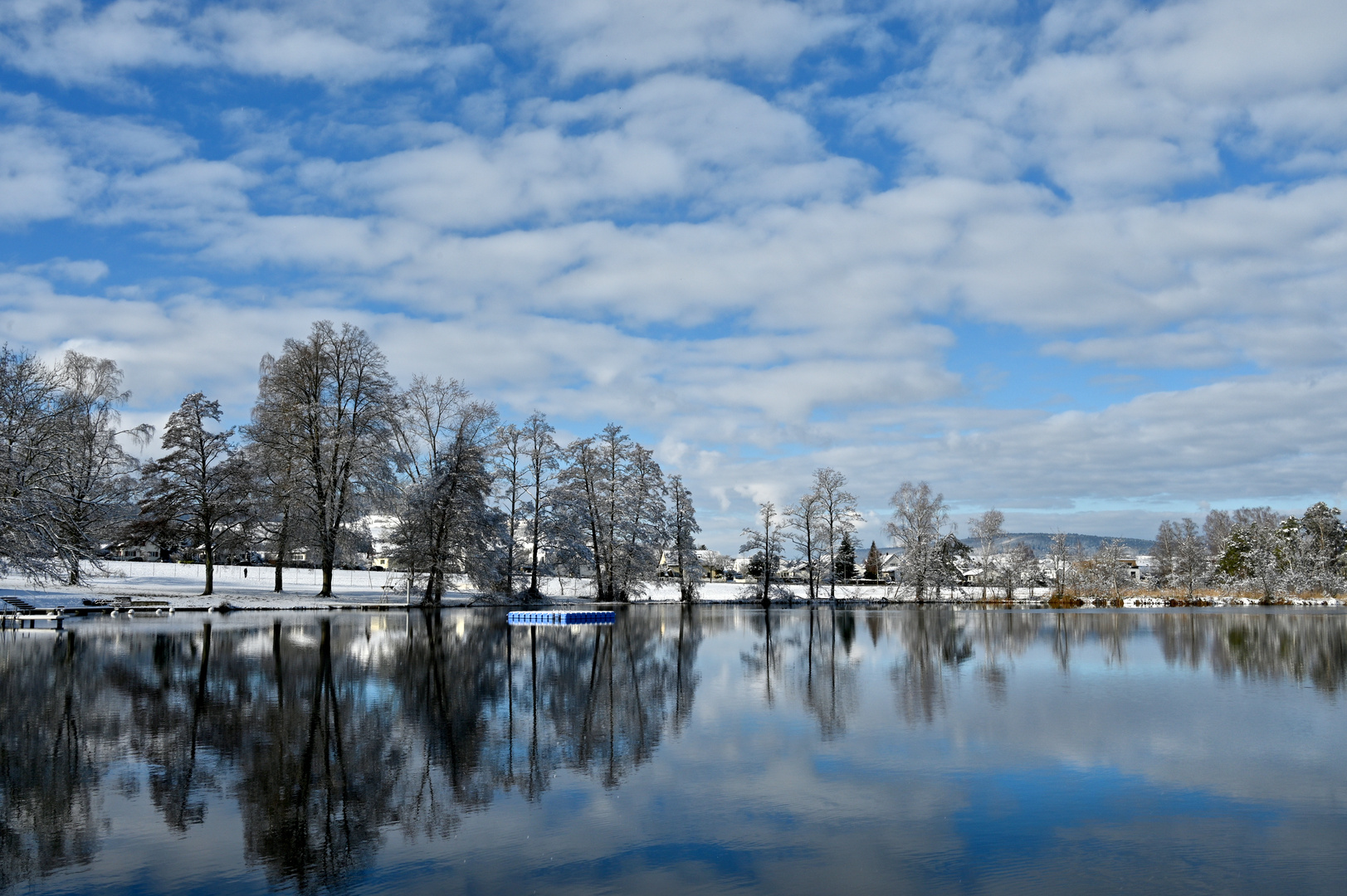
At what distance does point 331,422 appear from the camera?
163 feet

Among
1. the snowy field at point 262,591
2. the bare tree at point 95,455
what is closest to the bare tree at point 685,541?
the snowy field at point 262,591

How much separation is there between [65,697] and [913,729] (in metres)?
15.2

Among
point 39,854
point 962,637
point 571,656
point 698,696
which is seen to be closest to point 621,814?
point 39,854

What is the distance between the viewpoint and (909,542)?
73.8 metres

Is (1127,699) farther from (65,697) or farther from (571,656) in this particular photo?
(65,697)

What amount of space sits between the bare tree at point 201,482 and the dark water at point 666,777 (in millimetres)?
26734

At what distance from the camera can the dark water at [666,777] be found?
26.0ft

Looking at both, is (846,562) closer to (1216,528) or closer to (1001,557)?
(1001,557)

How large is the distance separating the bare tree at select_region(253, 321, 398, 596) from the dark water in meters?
24.6

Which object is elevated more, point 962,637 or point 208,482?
point 208,482

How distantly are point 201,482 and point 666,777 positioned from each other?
46.5 metres

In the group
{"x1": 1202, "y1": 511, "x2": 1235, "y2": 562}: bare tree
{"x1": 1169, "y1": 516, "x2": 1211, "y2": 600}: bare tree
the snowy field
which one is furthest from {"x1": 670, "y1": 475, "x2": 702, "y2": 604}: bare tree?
{"x1": 1202, "y1": 511, "x2": 1235, "y2": 562}: bare tree

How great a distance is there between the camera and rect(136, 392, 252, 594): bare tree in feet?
164

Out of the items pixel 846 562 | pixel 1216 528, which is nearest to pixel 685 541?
pixel 846 562
